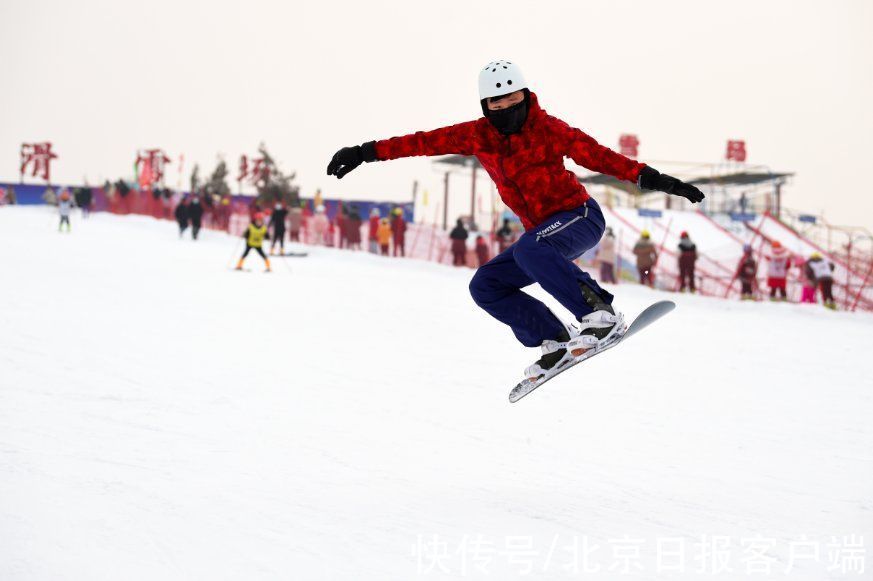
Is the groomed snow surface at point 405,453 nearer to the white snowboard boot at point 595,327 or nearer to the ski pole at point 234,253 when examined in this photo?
the white snowboard boot at point 595,327

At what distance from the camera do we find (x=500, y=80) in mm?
4418

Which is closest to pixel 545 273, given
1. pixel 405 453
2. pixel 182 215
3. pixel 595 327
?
pixel 595 327

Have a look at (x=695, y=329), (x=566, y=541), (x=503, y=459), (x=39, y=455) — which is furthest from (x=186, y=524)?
(x=695, y=329)

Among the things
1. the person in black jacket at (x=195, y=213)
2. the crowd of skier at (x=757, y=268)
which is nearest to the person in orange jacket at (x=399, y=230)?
the crowd of skier at (x=757, y=268)

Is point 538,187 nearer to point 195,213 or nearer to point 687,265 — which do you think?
point 687,265

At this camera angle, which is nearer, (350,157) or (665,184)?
(665,184)

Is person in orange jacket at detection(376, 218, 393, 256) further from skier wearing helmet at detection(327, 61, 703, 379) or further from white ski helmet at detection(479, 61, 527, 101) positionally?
white ski helmet at detection(479, 61, 527, 101)

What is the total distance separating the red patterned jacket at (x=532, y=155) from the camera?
177 inches

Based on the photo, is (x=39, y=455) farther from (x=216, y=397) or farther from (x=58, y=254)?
(x=58, y=254)

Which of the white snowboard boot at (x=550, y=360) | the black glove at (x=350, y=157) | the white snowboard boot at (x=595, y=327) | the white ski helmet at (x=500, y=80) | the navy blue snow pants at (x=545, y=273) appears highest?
the white ski helmet at (x=500, y=80)

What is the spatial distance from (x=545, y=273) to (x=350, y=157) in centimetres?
136

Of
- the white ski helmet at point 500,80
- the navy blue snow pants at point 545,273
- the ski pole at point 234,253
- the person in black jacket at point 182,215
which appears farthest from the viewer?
the person in black jacket at point 182,215

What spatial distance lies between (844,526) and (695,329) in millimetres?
7901

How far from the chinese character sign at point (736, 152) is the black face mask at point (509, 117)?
1466 inches
